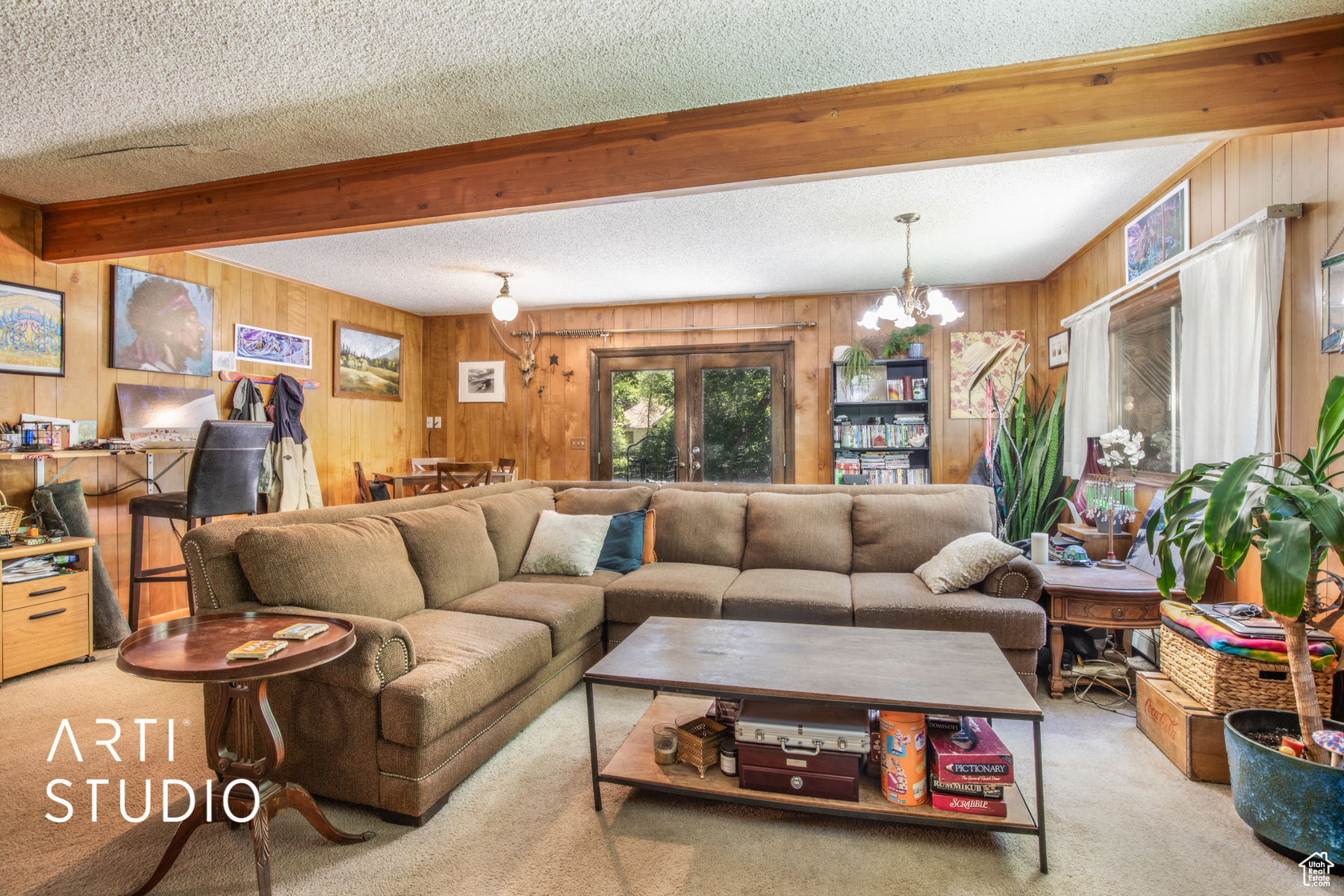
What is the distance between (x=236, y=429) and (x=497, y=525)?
1.48 metres

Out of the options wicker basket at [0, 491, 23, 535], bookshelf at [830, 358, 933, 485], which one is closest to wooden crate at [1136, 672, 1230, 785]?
bookshelf at [830, 358, 933, 485]

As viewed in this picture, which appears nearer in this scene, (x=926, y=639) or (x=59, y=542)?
(x=926, y=639)

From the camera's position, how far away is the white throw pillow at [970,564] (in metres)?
2.85

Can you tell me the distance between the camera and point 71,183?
10.6ft

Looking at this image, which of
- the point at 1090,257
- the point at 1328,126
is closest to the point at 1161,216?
the point at 1090,257

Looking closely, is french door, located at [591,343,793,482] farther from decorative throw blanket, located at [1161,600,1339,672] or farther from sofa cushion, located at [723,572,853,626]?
decorative throw blanket, located at [1161,600,1339,672]

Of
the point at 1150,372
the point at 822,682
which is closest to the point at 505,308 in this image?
the point at 822,682

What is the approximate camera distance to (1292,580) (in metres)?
1.51

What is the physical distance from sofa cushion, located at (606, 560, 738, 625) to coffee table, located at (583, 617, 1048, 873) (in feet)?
2.08

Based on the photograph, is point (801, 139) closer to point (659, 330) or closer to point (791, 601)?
point (791, 601)

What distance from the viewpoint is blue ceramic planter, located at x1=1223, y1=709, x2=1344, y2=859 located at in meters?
1.61

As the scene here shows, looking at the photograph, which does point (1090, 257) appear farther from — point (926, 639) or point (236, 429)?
point (236, 429)

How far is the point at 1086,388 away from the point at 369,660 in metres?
4.32

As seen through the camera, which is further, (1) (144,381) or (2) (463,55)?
(1) (144,381)
